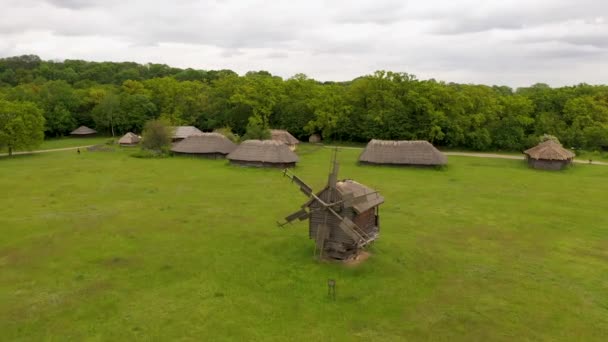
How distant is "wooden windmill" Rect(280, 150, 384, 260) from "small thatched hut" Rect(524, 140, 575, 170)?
28.3 m

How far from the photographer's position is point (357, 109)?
5847 centimetres

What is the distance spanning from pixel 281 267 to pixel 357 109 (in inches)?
1731

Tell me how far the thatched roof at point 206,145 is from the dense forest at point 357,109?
14021 mm

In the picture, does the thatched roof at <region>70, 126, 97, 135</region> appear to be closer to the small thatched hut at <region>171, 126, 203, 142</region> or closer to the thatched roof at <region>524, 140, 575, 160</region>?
the small thatched hut at <region>171, 126, 203, 142</region>

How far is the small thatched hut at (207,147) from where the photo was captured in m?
45.9

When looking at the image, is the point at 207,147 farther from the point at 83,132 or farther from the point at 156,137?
the point at 83,132

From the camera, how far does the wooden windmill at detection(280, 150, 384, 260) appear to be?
17.1m

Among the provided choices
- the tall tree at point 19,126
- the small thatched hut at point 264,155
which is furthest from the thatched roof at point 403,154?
the tall tree at point 19,126

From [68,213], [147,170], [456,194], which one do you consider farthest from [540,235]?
[147,170]

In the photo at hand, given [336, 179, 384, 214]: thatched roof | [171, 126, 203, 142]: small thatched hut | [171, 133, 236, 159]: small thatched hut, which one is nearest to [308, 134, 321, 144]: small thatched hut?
[171, 126, 203, 142]: small thatched hut

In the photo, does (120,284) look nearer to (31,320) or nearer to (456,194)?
(31,320)

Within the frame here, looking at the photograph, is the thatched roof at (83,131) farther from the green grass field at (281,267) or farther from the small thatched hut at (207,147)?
the green grass field at (281,267)

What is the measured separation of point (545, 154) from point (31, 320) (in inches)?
1595

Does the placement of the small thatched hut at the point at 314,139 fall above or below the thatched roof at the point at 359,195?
above
